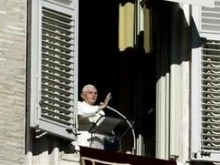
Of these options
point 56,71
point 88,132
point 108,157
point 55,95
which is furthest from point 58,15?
point 108,157

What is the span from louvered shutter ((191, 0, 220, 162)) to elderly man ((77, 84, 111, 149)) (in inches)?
38.5

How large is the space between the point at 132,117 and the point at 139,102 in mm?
216

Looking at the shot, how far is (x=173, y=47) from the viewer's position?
32281mm

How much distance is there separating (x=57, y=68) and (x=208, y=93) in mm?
1810

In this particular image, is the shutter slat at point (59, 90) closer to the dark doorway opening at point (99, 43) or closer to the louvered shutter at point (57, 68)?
the louvered shutter at point (57, 68)

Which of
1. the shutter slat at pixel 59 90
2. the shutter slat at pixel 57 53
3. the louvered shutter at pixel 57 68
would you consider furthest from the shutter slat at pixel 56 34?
the shutter slat at pixel 59 90

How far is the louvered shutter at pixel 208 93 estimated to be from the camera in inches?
1264

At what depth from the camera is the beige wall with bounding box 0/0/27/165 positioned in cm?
3088

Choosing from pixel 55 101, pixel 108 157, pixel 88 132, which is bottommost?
pixel 108 157

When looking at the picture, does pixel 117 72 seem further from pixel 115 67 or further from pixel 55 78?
Answer: pixel 55 78

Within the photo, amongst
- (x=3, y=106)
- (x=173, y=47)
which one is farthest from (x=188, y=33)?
(x=3, y=106)

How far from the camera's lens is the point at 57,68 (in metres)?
31.4

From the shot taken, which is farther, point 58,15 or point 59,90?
point 58,15

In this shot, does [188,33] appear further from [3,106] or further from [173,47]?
[3,106]
